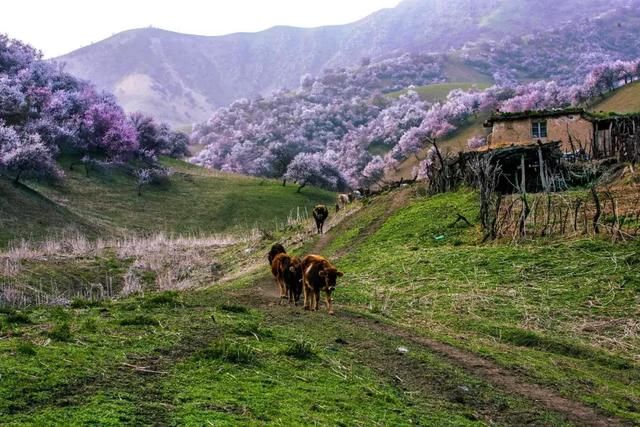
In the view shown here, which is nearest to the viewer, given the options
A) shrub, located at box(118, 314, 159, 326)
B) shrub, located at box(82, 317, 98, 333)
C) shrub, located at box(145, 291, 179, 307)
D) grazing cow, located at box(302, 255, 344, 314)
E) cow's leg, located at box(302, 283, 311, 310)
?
shrub, located at box(82, 317, 98, 333)

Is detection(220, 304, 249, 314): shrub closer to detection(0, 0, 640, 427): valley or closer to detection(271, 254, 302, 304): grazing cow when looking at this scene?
detection(0, 0, 640, 427): valley

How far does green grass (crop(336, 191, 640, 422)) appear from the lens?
39.4 feet

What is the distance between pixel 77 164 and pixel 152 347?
6084cm

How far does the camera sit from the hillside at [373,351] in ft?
25.1

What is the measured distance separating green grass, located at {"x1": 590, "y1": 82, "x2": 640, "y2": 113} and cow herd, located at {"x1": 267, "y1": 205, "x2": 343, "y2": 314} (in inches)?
2861

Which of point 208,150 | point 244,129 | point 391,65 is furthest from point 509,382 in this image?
point 391,65

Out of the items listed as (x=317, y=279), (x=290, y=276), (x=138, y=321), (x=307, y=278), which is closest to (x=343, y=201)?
(x=290, y=276)

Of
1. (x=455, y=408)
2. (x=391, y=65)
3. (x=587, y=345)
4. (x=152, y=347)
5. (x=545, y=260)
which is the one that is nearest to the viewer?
(x=455, y=408)

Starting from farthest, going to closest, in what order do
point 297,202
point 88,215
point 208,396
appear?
point 297,202 → point 88,215 → point 208,396

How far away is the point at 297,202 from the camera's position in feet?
232

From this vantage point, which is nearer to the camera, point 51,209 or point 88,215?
point 51,209

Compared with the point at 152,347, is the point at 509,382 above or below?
below

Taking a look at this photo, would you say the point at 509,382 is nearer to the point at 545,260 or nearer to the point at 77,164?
the point at 545,260

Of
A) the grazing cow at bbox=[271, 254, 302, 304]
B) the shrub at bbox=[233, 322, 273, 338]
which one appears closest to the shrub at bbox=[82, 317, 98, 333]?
the shrub at bbox=[233, 322, 273, 338]
